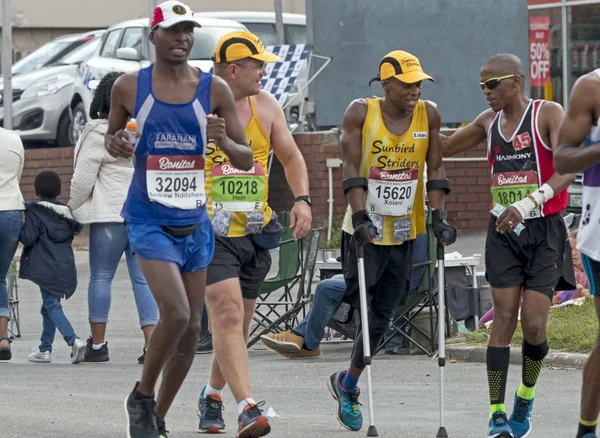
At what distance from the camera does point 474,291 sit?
11.8 meters

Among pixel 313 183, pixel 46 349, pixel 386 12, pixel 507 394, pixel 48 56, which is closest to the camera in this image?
pixel 507 394

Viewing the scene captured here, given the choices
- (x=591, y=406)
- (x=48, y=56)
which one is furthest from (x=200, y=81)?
(x=48, y=56)

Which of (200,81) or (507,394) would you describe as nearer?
(200,81)

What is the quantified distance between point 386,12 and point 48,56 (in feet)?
22.7

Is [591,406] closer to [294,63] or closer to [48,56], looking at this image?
[294,63]

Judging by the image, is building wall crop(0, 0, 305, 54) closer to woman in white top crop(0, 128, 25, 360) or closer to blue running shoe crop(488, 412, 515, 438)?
woman in white top crop(0, 128, 25, 360)

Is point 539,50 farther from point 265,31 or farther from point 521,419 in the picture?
point 521,419

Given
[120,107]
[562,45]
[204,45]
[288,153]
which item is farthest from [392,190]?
[562,45]

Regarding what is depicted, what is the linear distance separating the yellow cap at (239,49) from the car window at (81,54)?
15.2 meters

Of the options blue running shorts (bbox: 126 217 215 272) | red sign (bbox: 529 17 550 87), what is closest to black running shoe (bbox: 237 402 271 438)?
blue running shorts (bbox: 126 217 215 272)

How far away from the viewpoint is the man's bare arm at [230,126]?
645 cm

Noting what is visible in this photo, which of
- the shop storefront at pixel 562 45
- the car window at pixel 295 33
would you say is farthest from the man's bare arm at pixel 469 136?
the shop storefront at pixel 562 45

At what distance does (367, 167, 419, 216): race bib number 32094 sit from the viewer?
7.52m

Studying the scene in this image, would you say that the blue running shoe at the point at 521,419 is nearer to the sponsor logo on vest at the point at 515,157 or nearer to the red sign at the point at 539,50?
the sponsor logo on vest at the point at 515,157
